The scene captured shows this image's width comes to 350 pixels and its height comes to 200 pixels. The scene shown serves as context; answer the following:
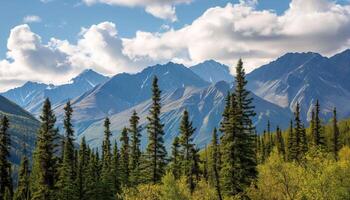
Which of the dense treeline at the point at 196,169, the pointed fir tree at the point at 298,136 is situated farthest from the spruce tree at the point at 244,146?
the pointed fir tree at the point at 298,136

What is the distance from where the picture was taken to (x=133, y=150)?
11181 centimetres

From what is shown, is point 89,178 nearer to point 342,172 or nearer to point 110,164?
point 110,164

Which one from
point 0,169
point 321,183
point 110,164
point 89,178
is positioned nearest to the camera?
point 321,183

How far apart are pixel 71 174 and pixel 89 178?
11610mm

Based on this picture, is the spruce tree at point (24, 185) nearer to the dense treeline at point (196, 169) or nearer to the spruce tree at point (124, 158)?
the dense treeline at point (196, 169)

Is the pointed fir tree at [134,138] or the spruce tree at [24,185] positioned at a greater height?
the pointed fir tree at [134,138]

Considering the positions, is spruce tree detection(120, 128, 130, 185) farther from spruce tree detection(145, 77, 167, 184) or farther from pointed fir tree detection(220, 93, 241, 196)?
pointed fir tree detection(220, 93, 241, 196)

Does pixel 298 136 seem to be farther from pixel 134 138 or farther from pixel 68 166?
pixel 68 166

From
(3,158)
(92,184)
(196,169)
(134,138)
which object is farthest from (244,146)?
(92,184)

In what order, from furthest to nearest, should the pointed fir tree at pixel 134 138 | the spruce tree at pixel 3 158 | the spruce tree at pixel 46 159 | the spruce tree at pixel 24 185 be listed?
the spruce tree at pixel 24 185
the pointed fir tree at pixel 134 138
the spruce tree at pixel 3 158
the spruce tree at pixel 46 159

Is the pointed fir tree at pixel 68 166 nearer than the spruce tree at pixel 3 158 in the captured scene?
No

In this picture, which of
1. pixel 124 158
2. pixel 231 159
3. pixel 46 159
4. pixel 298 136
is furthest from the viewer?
pixel 298 136

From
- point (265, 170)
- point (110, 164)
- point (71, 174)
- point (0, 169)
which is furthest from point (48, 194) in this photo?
point (110, 164)

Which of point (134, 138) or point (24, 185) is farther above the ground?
point (134, 138)
